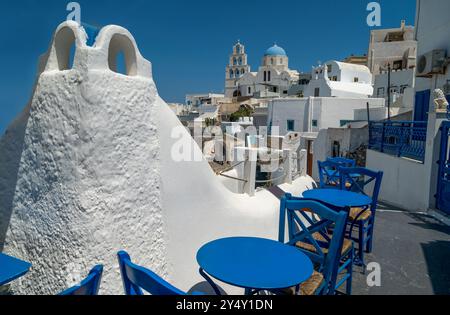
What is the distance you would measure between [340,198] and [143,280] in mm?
3456

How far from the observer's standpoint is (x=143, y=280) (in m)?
1.61

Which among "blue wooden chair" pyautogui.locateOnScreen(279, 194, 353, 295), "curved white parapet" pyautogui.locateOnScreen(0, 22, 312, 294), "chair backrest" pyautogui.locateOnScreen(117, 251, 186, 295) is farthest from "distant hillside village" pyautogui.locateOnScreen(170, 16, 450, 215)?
"chair backrest" pyautogui.locateOnScreen(117, 251, 186, 295)

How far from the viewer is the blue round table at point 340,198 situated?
13.4 ft

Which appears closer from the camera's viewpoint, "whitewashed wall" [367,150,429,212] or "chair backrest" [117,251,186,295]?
"chair backrest" [117,251,186,295]

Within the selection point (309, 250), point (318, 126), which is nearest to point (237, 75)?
point (318, 126)

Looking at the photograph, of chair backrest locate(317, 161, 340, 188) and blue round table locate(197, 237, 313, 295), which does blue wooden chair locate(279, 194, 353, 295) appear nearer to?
blue round table locate(197, 237, 313, 295)

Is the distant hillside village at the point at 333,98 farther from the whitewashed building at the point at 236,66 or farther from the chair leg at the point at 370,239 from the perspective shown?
the chair leg at the point at 370,239

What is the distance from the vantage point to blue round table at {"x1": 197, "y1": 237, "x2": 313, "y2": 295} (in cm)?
215

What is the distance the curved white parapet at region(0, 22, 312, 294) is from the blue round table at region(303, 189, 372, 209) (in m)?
2.16

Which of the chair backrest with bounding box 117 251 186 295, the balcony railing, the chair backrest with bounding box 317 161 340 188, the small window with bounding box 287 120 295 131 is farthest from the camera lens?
the small window with bounding box 287 120 295 131

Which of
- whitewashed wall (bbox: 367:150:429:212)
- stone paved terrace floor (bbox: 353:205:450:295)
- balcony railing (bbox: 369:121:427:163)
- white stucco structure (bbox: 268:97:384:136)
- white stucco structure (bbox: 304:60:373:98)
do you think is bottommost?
stone paved terrace floor (bbox: 353:205:450:295)

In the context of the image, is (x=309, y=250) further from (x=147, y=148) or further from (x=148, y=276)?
(x=148, y=276)

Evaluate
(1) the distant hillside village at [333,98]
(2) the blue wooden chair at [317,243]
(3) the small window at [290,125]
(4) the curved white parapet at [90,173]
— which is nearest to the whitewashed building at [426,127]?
(1) the distant hillside village at [333,98]

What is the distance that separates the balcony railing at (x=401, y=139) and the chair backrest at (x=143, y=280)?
7.64 metres
